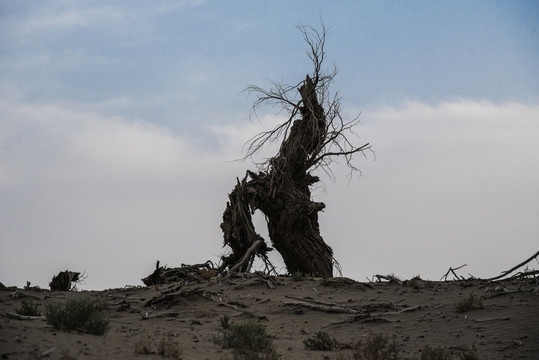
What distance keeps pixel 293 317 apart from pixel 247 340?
3013mm

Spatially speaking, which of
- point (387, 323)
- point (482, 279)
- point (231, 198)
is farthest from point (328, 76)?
point (387, 323)

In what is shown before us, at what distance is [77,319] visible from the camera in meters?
8.66

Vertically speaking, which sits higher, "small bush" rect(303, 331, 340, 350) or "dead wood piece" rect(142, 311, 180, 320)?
"dead wood piece" rect(142, 311, 180, 320)

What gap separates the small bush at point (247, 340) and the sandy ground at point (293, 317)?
Answer: 0.54ft

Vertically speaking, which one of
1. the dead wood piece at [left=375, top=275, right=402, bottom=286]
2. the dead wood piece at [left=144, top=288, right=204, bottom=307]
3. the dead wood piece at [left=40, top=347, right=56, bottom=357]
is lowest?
the dead wood piece at [left=40, top=347, right=56, bottom=357]

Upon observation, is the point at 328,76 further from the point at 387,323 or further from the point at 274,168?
the point at 387,323

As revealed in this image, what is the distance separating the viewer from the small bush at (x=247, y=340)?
8.77 m

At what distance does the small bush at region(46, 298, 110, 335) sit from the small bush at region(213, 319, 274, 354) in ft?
5.97

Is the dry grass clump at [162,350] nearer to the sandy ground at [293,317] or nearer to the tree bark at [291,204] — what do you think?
the sandy ground at [293,317]

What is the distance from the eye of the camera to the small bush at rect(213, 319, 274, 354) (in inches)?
345

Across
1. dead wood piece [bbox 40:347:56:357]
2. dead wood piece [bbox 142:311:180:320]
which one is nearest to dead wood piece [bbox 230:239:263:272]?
dead wood piece [bbox 142:311:180:320]

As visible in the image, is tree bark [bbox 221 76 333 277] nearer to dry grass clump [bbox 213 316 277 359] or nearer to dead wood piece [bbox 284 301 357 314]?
dead wood piece [bbox 284 301 357 314]

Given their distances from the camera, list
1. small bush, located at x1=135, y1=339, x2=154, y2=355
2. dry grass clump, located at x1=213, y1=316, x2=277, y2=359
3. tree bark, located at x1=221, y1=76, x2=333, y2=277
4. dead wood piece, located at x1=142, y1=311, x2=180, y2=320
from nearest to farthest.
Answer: small bush, located at x1=135, y1=339, x2=154, y2=355, dry grass clump, located at x1=213, y1=316, x2=277, y2=359, dead wood piece, located at x1=142, y1=311, x2=180, y2=320, tree bark, located at x1=221, y1=76, x2=333, y2=277

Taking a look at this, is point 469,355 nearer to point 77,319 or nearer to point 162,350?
point 162,350
